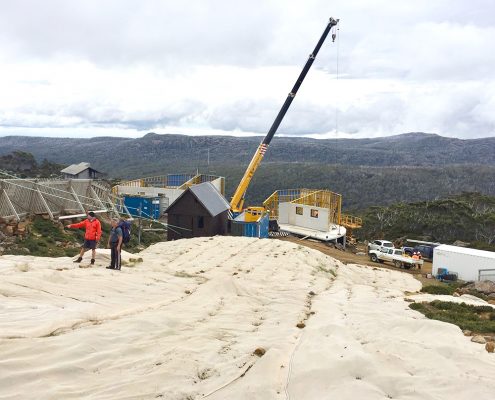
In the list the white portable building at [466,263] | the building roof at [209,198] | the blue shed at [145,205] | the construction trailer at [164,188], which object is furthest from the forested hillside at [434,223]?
the blue shed at [145,205]

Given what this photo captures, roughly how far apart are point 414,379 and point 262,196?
377 ft

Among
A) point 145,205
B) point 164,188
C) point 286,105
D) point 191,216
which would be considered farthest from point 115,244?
point 164,188

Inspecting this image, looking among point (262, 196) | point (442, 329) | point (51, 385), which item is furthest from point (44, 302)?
point (262, 196)

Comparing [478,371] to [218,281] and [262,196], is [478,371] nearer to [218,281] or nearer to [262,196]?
[218,281]

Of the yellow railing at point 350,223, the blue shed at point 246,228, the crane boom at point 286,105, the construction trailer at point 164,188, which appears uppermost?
the crane boom at point 286,105

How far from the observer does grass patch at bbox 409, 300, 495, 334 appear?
10.4 metres

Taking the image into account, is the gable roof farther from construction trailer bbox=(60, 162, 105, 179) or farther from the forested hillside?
construction trailer bbox=(60, 162, 105, 179)

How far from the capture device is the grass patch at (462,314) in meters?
10.4

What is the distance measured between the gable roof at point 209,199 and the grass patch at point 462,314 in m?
22.6

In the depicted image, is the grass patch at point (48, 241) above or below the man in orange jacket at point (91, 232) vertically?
below

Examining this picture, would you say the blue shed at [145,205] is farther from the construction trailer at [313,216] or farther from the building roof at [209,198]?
the construction trailer at [313,216]

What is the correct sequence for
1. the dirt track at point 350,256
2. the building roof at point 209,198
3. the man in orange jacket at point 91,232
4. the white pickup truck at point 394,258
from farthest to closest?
the white pickup truck at point 394,258, the building roof at point 209,198, the dirt track at point 350,256, the man in orange jacket at point 91,232

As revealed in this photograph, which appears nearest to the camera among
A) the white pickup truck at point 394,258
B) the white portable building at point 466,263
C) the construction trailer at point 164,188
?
the white portable building at point 466,263

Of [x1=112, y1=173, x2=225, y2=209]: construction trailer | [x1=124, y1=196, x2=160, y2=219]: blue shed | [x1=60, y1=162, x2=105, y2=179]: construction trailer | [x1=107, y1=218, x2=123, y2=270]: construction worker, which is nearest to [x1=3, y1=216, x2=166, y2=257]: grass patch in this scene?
[x1=107, y1=218, x2=123, y2=270]: construction worker
